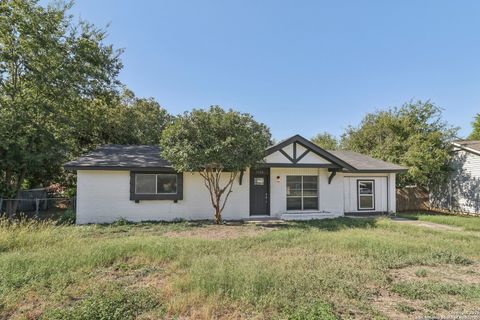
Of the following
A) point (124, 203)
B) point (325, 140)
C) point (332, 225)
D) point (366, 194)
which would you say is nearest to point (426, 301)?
point (332, 225)

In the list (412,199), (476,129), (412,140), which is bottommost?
(412,199)

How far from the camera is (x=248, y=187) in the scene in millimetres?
13539

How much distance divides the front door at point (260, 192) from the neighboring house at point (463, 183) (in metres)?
13.4

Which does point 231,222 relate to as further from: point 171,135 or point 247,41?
point 247,41

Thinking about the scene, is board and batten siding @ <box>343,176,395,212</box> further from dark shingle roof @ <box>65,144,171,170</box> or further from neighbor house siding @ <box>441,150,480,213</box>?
dark shingle roof @ <box>65,144,171,170</box>

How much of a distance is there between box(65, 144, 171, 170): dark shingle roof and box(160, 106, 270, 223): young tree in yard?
67.7 inches

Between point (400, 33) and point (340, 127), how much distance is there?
575 inches

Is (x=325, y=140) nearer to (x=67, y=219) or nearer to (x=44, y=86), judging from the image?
(x=44, y=86)

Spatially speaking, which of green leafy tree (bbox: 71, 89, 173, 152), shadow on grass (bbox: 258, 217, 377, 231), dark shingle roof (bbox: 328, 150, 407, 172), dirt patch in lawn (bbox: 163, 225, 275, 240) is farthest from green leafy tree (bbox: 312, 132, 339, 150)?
dirt patch in lawn (bbox: 163, 225, 275, 240)

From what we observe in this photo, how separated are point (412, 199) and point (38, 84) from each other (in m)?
24.0

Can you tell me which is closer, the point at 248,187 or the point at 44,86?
the point at 248,187

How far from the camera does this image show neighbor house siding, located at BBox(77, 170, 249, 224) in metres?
11.8

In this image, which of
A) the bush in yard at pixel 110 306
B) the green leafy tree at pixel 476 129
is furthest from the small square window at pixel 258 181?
the green leafy tree at pixel 476 129

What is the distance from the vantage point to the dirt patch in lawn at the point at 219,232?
9141mm
